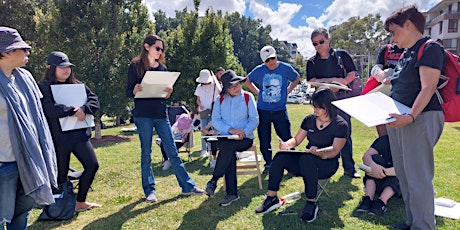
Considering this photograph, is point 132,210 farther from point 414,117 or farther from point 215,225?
point 414,117

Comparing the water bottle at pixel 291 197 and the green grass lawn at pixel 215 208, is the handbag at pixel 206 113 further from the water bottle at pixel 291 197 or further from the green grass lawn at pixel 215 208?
the water bottle at pixel 291 197

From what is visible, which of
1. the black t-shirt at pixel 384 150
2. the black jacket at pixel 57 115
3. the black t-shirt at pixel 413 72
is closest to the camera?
the black t-shirt at pixel 413 72

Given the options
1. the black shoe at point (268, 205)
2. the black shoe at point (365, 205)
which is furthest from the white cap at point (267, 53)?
the black shoe at point (365, 205)

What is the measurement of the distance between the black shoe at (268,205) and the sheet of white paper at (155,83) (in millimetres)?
1860

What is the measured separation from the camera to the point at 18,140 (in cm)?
242

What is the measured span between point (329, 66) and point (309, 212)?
90.7 inches

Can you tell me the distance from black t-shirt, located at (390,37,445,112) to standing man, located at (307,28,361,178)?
6.05 ft

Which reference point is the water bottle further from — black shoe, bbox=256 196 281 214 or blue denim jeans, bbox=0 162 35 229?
blue denim jeans, bbox=0 162 35 229

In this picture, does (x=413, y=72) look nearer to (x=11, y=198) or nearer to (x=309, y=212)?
(x=309, y=212)

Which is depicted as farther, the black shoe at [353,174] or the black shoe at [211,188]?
the black shoe at [353,174]

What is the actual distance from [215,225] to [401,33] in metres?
2.62

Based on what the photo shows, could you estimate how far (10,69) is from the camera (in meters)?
2.45

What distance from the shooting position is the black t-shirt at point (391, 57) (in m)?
3.85

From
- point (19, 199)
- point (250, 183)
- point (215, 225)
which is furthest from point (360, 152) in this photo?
point (19, 199)
